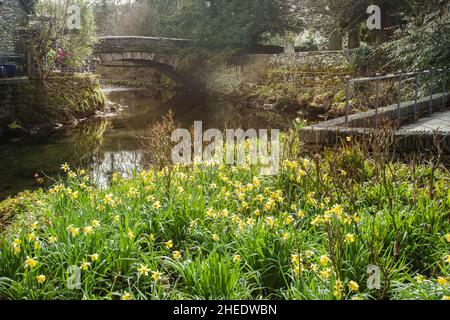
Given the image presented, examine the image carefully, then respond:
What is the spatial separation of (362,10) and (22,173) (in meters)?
13.6

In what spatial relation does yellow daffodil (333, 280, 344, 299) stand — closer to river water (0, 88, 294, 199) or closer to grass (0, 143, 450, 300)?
grass (0, 143, 450, 300)

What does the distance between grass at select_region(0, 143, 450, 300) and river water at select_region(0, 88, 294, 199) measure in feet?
5.85

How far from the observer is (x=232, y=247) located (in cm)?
350

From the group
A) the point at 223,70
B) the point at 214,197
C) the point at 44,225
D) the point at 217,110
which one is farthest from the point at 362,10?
the point at 44,225

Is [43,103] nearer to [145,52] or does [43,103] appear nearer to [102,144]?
[102,144]

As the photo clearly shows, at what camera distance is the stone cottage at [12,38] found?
15.7 meters

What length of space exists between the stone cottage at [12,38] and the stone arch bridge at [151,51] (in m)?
8.04

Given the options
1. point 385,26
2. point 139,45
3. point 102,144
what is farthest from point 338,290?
point 139,45

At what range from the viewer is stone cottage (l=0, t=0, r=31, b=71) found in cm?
1574

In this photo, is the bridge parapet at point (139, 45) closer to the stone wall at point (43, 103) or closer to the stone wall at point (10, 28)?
the stone wall at point (43, 103)

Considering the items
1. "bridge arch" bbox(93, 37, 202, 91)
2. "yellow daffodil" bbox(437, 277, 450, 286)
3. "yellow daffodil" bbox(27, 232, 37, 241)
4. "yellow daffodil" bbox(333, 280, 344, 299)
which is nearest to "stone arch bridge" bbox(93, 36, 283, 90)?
"bridge arch" bbox(93, 37, 202, 91)

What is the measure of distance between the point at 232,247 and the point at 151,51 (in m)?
24.4
